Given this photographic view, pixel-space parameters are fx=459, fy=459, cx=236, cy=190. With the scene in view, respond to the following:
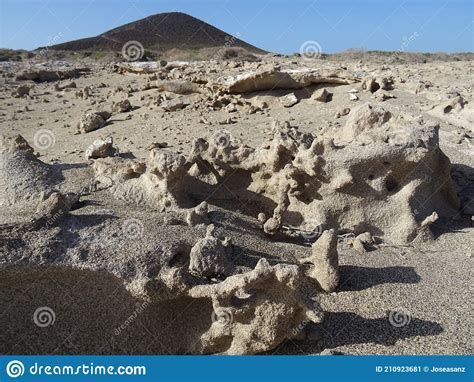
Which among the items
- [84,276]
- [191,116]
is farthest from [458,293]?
[191,116]

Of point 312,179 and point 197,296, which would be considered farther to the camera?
point 312,179

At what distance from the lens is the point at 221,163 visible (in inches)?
199

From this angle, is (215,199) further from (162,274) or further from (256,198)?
(162,274)

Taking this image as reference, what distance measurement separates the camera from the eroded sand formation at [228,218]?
3082 mm

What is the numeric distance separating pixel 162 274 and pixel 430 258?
2.68 meters
